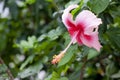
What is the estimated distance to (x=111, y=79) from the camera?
3.74 feet

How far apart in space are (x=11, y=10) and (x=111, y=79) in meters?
0.71

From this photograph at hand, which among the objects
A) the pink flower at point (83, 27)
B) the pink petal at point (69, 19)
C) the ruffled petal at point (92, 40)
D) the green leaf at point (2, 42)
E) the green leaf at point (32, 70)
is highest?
the green leaf at point (2, 42)

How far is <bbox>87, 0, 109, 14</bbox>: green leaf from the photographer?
0.74 meters

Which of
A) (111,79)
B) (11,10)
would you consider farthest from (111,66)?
(11,10)

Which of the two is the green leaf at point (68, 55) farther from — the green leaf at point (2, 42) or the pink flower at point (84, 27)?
the green leaf at point (2, 42)

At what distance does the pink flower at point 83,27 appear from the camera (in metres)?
0.72

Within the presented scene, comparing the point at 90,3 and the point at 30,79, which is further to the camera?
the point at 30,79

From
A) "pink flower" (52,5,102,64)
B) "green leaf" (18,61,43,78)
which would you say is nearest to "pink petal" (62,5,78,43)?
"pink flower" (52,5,102,64)

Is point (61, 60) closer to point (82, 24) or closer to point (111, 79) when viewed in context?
point (82, 24)

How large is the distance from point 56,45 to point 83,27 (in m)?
0.36

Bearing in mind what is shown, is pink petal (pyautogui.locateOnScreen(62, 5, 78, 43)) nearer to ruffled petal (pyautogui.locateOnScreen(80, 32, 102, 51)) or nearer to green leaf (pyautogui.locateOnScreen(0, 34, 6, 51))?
ruffled petal (pyautogui.locateOnScreen(80, 32, 102, 51))

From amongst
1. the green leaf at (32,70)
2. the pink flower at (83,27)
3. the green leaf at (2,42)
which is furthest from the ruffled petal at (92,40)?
the green leaf at (2,42)

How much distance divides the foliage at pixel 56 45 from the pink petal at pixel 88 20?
28 millimetres

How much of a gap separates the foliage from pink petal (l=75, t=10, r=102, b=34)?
0.09 ft
